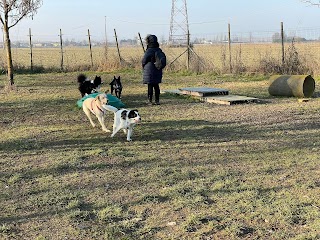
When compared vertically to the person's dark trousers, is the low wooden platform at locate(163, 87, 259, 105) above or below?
below

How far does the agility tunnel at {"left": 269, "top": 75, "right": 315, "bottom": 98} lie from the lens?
10.5m

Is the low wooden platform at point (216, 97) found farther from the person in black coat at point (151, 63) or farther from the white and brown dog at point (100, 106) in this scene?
the white and brown dog at point (100, 106)

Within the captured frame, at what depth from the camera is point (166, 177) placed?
461 cm

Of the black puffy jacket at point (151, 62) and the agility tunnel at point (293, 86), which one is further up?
the black puffy jacket at point (151, 62)

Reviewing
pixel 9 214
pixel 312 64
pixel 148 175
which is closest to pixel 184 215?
pixel 148 175

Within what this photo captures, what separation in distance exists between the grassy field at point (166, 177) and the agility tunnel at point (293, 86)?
5.60 ft

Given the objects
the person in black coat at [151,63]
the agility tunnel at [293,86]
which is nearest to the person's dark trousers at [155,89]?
the person in black coat at [151,63]

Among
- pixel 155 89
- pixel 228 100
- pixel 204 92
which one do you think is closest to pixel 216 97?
pixel 204 92

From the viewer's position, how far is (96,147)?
608 centimetres

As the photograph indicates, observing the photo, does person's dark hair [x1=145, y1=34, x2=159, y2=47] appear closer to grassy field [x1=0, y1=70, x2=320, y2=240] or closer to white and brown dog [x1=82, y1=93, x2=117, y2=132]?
grassy field [x1=0, y1=70, x2=320, y2=240]

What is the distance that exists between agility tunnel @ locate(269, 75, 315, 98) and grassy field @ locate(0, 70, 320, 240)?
171cm

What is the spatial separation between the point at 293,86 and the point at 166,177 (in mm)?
7117

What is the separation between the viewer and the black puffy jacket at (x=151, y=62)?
957 centimetres

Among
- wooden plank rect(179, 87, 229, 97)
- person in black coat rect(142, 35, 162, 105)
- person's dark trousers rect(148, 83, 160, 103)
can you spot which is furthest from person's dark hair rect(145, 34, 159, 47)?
wooden plank rect(179, 87, 229, 97)
